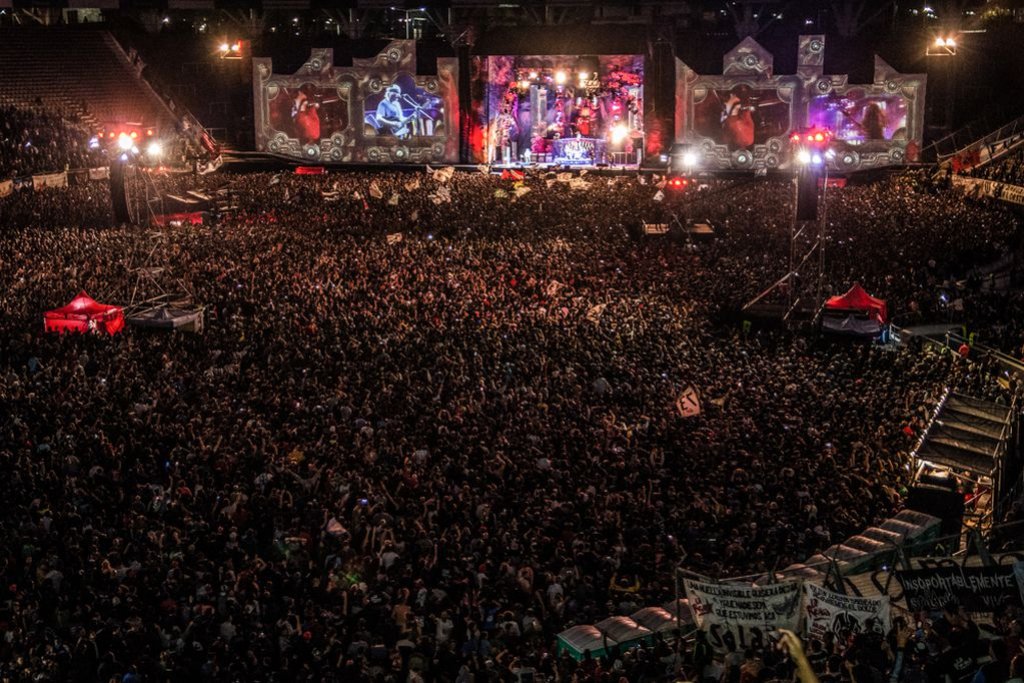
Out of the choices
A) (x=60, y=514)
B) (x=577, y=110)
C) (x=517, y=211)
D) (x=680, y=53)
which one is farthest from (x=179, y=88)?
(x=60, y=514)

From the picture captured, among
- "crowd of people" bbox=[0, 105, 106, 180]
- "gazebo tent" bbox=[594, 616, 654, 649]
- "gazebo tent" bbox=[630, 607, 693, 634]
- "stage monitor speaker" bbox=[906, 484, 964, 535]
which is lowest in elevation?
"gazebo tent" bbox=[594, 616, 654, 649]

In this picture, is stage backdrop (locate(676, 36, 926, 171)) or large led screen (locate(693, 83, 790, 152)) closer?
stage backdrop (locate(676, 36, 926, 171))

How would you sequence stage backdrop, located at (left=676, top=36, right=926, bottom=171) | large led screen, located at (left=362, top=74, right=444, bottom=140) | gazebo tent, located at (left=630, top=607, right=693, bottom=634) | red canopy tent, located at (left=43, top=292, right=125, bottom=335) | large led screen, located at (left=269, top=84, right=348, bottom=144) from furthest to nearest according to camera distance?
large led screen, located at (left=269, top=84, right=348, bottom=144) < large led screen, located at (left=362, top=74, right=444, bottom=140) < stage backdrop, located at (left=676, top=36, right=926, bottom=171) < red canopy tent, located at (left=43, top=292, right=125, bottom=335) < gazebo tent, located at (left=630, top=607, right=693, bottom=634)

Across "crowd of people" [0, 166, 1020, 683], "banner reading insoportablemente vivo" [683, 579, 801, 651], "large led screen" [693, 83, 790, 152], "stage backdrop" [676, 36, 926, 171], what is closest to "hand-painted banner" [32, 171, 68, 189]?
"crowd of people" [0, 166, 1020, 683]

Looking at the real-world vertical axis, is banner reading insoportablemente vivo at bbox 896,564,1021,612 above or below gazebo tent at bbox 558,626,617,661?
above

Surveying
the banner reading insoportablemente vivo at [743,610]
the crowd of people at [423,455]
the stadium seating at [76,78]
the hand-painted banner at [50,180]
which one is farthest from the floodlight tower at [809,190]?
the stadium seating at [76,78]

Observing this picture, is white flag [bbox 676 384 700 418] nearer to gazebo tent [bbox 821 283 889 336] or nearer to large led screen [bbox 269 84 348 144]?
gazebo tent [bbox 821 283 889 336]

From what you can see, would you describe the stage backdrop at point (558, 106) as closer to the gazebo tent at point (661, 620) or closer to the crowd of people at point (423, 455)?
the crowd of people at point (423, 455)
